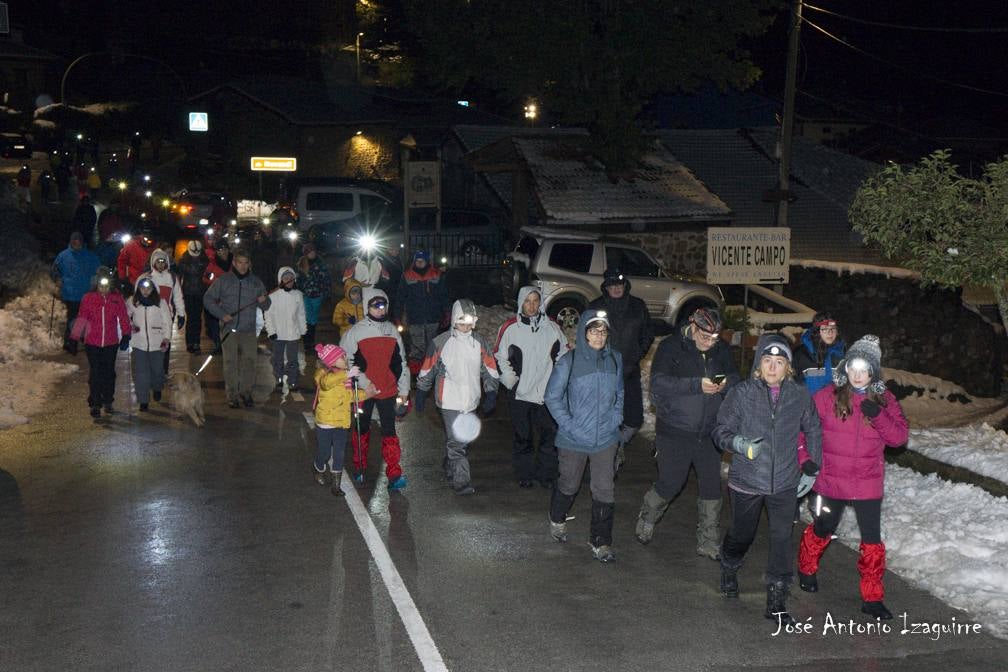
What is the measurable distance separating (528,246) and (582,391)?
12841 millimetres

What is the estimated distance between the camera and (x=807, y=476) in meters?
7.34

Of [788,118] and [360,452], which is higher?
[788,118]

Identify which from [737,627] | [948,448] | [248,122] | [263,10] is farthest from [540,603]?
[263,10]

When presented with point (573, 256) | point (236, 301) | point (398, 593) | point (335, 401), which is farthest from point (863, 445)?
point (573, 256)

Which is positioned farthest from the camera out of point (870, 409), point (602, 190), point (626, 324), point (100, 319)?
point (602, 190)

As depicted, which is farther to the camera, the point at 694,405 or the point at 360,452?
the point at 360,452

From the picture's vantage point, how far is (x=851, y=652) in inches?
263

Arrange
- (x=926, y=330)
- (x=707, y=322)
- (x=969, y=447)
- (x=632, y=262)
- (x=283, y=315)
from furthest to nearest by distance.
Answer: (x=926, y=330), (x=632, y=262), (x=283, y=315), (x=969, y=447), (x=707, y=322)

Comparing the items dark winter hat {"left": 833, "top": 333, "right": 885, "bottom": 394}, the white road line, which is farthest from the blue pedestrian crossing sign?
dark winter hat {"left": 833, "top": 333, "right": 885, "bottom": 394}

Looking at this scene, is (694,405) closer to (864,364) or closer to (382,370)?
(864,364)

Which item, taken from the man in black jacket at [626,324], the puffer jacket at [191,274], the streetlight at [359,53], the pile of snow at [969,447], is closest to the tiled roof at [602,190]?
the puffer jacket at [191,274]

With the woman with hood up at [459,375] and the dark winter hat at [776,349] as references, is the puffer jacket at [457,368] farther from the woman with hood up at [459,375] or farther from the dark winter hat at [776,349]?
the dark winter hat at [776,349]

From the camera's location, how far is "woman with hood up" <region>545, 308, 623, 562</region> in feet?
26.9

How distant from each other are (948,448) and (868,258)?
21152 mm
